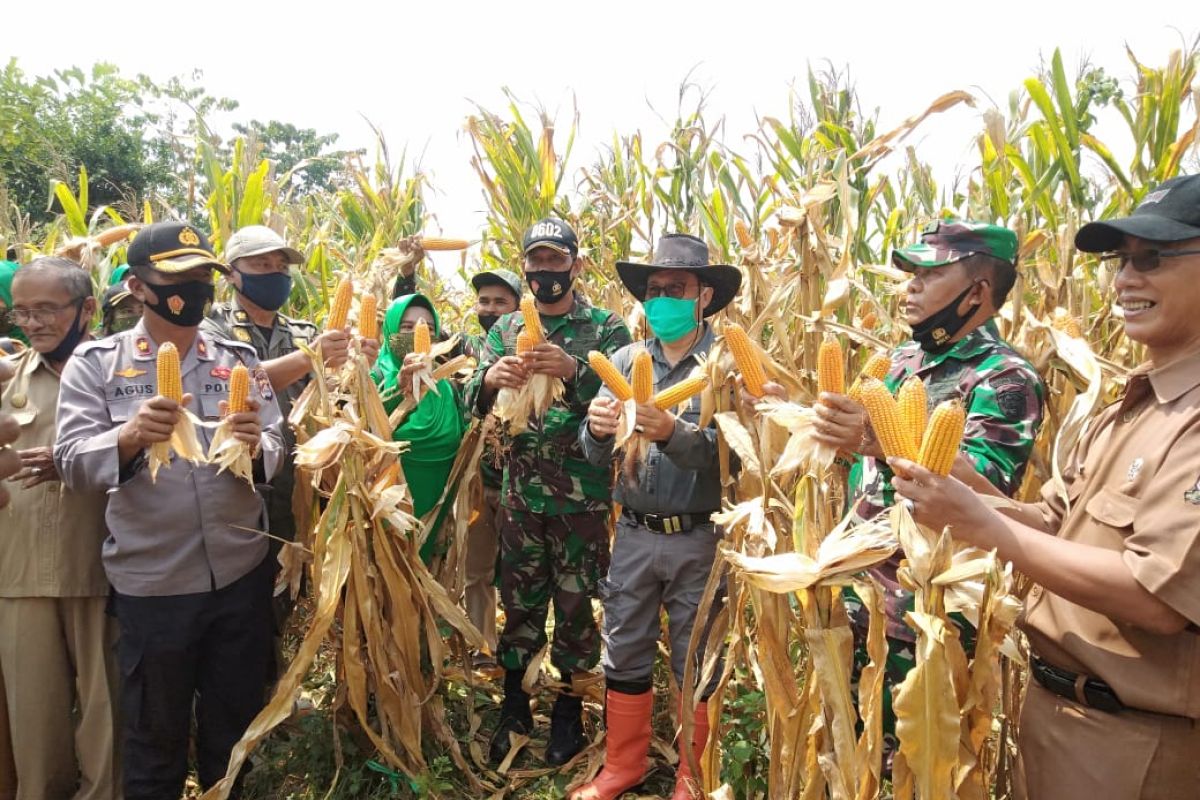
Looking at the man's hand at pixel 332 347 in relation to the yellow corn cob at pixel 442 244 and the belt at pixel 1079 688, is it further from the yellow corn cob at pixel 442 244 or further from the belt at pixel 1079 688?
the belt at pixel 1079 688

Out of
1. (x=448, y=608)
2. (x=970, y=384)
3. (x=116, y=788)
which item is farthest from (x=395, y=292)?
(x=970, y=384)

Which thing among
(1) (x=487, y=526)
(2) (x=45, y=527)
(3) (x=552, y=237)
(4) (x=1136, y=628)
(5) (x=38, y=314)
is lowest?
(1) (x=487, y=526)

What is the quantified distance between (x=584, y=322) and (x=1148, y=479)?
2.69 m

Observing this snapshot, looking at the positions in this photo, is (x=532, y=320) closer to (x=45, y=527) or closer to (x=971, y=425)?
(x=971, y=425)

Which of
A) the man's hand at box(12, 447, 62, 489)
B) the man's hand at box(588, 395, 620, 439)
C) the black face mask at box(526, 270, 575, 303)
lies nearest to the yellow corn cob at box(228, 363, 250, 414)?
the man's hand at box(12, 447, 62, 489)

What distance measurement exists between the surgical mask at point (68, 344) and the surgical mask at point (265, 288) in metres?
0.73

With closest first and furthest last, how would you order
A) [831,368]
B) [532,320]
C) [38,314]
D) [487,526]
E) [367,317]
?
[831,368] → [38,314] → [367,317] → [532,320] → [487,526]

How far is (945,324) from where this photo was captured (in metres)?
2.45

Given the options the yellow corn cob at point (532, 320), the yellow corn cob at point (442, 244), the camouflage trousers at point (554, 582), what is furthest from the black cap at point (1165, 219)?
the yellow corn cob at point (442, 244)

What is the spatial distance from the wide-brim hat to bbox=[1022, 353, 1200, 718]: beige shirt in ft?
5.66

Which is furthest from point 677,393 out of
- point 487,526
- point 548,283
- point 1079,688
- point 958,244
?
point 487,526

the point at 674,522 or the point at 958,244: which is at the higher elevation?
the point at 958,244

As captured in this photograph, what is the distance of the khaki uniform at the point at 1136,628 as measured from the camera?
4.98 feet

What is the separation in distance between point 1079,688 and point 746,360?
1.22 metres
